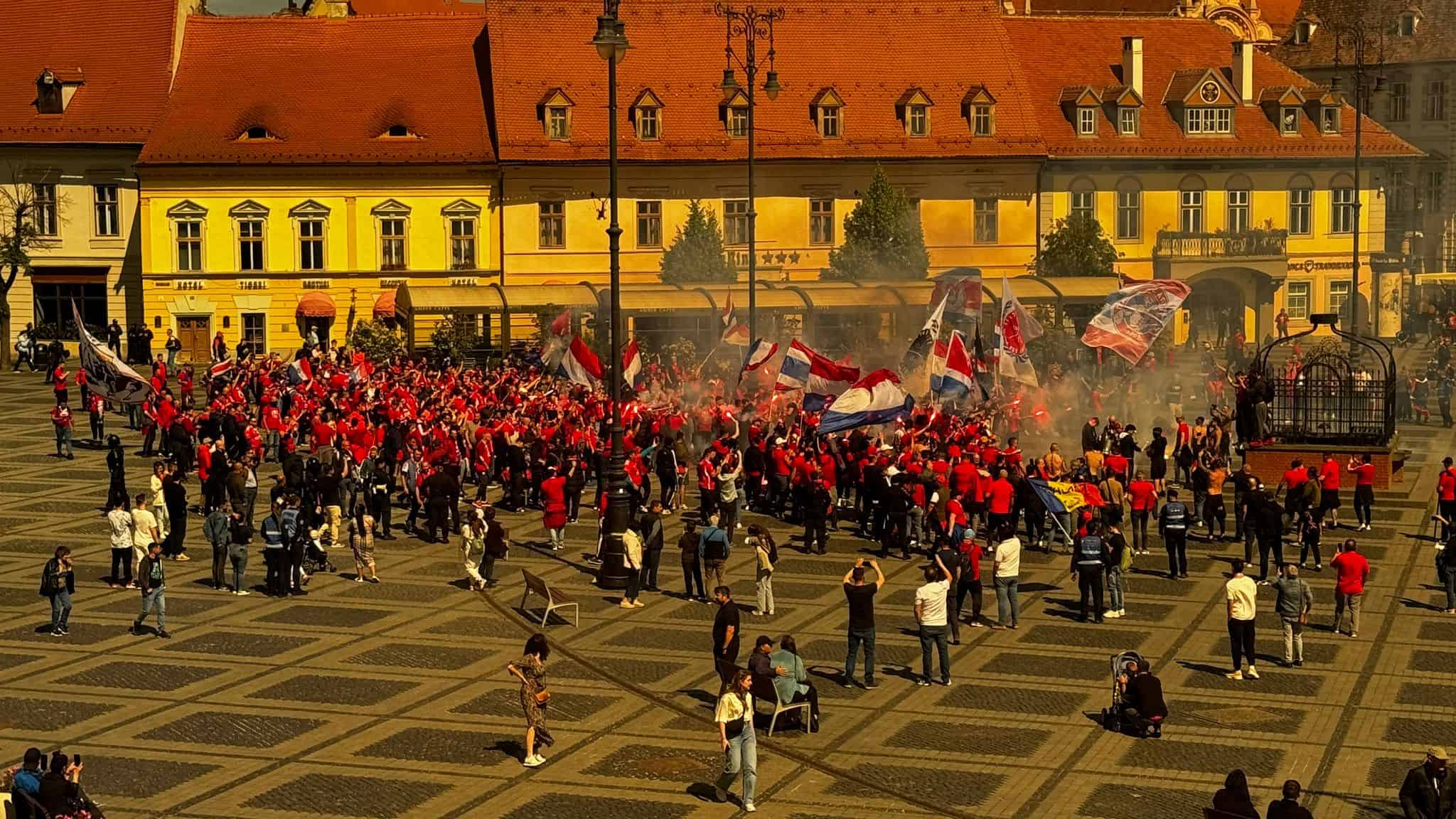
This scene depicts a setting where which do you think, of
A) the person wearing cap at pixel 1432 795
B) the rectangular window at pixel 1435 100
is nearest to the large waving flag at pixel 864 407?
the person wearing cap at pixel 1432 795

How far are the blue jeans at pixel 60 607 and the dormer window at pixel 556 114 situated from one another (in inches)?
1767

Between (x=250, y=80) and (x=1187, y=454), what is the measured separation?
42666mm

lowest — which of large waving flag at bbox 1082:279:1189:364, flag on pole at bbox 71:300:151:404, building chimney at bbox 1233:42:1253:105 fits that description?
flag on pole at bbox 71:300:151:404

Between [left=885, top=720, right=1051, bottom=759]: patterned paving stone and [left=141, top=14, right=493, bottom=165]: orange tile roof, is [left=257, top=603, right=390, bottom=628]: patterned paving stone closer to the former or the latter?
[left=885, top=720, right=1051, bottom=759]: patterned paving stone

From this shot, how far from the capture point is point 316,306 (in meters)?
69.9

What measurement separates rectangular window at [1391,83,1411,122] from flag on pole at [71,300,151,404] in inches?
2693

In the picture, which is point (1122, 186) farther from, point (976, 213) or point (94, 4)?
point (94, 4)

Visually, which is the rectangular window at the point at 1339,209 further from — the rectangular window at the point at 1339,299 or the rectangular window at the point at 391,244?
the rectangular window at the point at 391,244

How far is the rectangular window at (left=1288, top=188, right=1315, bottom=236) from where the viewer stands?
7556 centimetres

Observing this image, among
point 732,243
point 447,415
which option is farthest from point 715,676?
point 732,243

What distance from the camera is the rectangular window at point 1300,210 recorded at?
248 ft

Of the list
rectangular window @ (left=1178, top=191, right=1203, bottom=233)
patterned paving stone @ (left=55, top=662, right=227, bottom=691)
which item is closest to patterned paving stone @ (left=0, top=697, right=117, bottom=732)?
patterned paving stone @ (left=55, top=662, right=227, bottom=691)

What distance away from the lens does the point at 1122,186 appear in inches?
2953

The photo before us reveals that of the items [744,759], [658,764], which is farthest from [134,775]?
[744,759]
